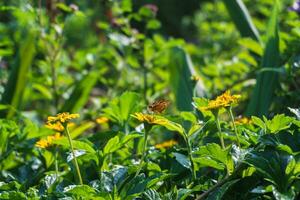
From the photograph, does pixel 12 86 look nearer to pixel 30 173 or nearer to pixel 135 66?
pixel 135 66

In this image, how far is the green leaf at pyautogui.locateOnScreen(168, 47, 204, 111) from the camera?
2066 millimetres

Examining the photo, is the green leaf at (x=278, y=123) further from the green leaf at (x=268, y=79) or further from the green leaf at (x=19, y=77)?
the green leaf at (x=19, y=77)

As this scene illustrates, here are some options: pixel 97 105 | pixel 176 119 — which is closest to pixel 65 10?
pixel 97 105

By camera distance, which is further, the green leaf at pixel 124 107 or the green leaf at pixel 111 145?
the green leaf at pixel 124 107

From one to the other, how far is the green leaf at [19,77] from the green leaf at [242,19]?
2.59 feet

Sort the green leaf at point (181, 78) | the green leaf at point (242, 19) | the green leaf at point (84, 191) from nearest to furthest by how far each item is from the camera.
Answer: the green leaf at point (84, 191)
the green leaf at point (181, 78)
the green leaf at point (242, 19)

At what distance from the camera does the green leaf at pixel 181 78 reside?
6.78ft

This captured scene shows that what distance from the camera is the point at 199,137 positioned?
144 cm

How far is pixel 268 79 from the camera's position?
1975 millimetres

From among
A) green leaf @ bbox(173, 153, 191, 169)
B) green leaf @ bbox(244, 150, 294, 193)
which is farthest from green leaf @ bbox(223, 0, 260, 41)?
green leaf @ bbox(244, 150, 294, 193)

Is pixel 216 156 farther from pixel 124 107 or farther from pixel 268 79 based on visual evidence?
pixel 268 79

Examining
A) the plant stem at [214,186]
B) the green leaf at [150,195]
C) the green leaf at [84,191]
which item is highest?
the green leaf at [84,191]

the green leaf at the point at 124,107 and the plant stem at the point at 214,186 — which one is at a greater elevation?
the green leaf at the point at 124,107

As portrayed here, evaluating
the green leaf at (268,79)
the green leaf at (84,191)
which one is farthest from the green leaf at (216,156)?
the green leaf at (268,79)
